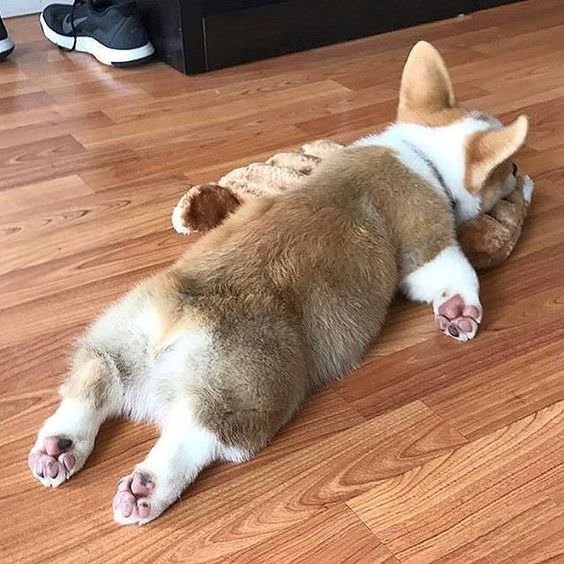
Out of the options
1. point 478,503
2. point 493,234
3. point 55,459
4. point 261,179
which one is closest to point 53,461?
point 55,459

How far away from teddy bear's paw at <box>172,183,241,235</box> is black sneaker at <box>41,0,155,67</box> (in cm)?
100

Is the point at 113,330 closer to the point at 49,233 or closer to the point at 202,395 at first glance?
the point at 202,395

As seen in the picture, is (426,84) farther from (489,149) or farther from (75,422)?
(75,422)

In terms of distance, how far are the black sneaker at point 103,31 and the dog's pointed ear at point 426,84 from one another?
1117 millimetres

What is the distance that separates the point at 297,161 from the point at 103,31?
3.54 feet

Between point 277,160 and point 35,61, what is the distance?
119cm

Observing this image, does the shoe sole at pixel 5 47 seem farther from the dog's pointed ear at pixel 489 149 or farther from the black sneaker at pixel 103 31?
the dog's pointed ear at pixel 489 149

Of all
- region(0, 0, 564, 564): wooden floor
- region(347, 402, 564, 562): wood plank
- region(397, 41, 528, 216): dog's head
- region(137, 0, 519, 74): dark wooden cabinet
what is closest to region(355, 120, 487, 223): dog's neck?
region(397, 41, 528, 216): dog's head

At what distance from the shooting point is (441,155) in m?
1.58

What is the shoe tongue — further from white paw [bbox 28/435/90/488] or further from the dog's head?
white paw [bbox 28/435/90/488]

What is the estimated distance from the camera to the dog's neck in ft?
5.10

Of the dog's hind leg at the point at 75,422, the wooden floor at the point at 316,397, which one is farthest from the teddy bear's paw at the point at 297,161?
the dog's hind leg at the point at 75,422

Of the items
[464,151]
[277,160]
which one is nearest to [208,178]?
[277,160]

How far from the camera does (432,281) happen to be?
1495mm
